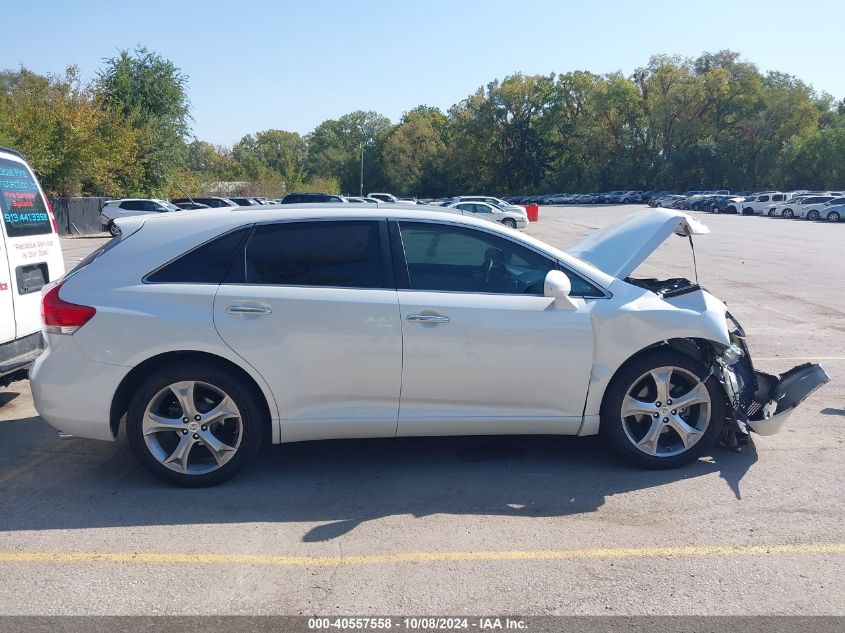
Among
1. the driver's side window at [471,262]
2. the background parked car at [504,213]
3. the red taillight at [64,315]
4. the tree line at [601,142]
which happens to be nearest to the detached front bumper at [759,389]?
the driver's side window at [471,262]

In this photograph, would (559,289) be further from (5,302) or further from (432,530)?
(5,302)

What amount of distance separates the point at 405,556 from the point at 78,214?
36.9m

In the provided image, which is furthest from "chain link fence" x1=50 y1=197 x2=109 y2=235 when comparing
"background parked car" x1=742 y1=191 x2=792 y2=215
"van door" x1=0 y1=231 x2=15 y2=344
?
"background parked car" x1=742 y1=191 x2=792 y2=215

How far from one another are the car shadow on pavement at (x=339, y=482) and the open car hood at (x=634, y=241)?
1.34 meters

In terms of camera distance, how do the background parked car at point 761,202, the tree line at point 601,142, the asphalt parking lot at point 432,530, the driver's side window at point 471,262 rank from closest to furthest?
1. the asphalt parking lot at point 432,530
2. the driver's side window at point 471,262
3. the background parked car at point 761,202
4. the tree line at point 601,142

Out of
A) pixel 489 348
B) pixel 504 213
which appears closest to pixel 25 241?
pixel 489 348

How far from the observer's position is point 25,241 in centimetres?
591

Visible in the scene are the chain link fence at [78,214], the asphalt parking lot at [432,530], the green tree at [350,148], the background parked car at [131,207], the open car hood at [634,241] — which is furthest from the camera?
the green tree at [350,148]

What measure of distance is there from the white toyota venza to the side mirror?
0.04 ft

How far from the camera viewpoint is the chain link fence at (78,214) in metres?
34.9

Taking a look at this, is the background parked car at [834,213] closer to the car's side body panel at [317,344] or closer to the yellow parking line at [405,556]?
the yellow parking line at [405,556]

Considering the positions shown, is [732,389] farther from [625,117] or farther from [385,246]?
[625,117]

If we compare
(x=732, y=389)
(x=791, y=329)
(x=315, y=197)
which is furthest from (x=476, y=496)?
(x=315, y=197)

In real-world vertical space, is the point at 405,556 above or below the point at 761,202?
above
